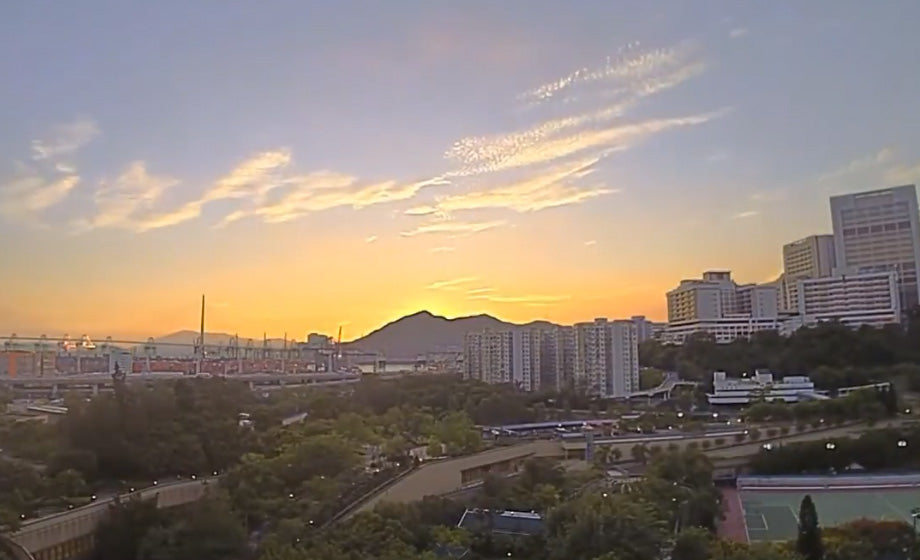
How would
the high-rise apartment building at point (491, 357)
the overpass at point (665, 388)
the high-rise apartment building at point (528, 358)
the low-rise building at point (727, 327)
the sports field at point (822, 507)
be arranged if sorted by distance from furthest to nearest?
the low-rise building at point (727, 327) < the high-rise apartment building at point (491, 357) < the high-rise apartment building at point (528, 358) < the overpass at point (665, 388) < the sports field at point (822, 507)

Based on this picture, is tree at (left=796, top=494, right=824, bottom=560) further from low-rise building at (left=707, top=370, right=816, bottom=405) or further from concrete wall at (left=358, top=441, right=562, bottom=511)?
low-rise building at (left=707, top=370, right=816, bottom=405)

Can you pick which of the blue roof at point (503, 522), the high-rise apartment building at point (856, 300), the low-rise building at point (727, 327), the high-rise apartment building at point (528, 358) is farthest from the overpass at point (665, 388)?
the blue roof at point (503, 522)

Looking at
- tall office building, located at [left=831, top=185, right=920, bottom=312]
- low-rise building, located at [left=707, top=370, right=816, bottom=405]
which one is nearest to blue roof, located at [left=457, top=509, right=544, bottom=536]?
low-rise building, located at [left=707, top=370, right=816, bottom=405]

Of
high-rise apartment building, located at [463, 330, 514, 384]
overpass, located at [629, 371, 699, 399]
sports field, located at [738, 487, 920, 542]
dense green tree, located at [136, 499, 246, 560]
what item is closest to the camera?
dense green tree, located at [136, 499, 246, 560]

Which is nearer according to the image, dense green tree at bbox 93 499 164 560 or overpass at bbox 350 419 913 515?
dense green tree at bbox 93 499 164 560

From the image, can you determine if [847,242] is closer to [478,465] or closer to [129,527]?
[478,465]

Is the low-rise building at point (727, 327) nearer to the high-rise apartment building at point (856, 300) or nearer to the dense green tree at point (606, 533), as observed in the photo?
the high-rise apartment building at point (856, 300)

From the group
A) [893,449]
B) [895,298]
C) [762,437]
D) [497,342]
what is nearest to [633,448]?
[762,437]
